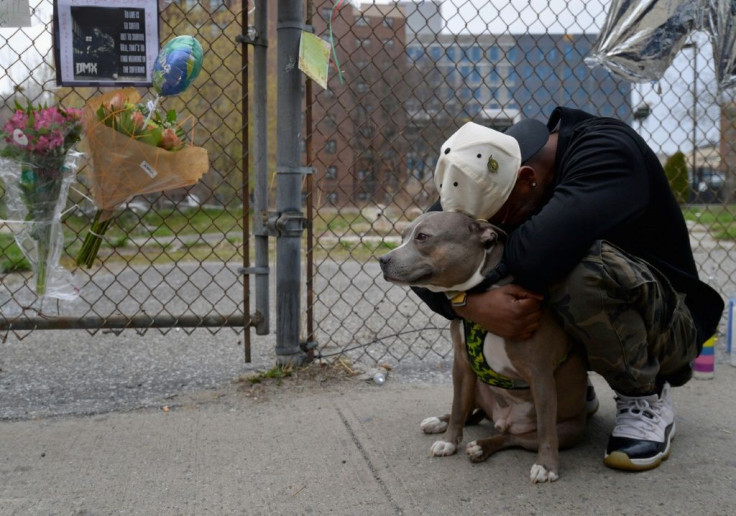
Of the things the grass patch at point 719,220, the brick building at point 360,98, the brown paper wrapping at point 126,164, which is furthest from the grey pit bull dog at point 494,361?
the grass patch at point 719,220

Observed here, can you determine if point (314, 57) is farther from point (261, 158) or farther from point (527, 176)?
point (527, 176)

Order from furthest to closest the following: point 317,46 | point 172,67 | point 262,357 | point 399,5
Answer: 1. point 262,357
2. point 399,5
3. point 317,46
4. point 172,67

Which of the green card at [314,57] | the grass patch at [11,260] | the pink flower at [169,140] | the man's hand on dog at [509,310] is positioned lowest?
the grass patch at [11,260]

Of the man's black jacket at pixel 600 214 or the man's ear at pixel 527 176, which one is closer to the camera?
the man's black jacket at pixel 600 214

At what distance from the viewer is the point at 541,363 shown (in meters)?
2.31

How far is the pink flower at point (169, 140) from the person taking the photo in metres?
2.75

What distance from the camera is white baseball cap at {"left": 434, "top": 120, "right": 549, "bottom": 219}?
7.36ft

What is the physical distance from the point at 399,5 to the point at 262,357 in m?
2.09

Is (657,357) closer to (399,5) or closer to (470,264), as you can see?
(470,264)

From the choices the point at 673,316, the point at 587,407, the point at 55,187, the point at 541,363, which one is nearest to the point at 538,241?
the point at 541,363

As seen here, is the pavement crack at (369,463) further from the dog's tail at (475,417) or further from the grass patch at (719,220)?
the grass patch at (719,220)

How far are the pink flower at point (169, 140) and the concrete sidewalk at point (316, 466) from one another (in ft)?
3.74

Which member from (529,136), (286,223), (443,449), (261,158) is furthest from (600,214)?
(261,158)

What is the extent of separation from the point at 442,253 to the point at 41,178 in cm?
162
